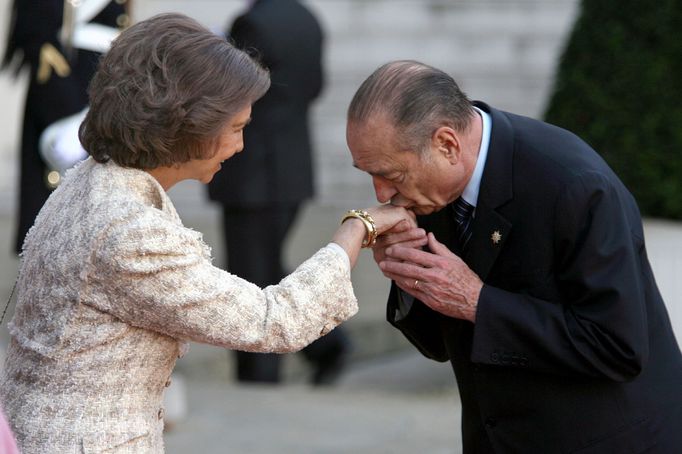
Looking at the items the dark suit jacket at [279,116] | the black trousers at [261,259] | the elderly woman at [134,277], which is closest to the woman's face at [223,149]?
the elderly woman at [134,277]

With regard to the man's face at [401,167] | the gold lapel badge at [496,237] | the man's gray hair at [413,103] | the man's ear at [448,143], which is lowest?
the gold lapel badge at [496,237]

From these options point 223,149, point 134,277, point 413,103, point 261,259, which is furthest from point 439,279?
point 261,259

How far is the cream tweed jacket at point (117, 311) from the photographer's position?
2.30 meters

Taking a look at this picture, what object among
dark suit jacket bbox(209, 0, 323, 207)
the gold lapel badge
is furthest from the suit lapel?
dark suit jacket bbox(209, 0, 323, 207)

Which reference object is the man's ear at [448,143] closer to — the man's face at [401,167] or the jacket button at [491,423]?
the man's face at [401,167]

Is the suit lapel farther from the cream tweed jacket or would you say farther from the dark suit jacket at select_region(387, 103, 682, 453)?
the cream tweed jacket

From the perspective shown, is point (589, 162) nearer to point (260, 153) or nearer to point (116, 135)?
point (116, 135)

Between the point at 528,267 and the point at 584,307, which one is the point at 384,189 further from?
the point at 584,307

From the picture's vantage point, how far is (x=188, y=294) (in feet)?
7.59

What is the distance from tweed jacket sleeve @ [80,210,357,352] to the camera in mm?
2287

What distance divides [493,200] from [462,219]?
0.13m

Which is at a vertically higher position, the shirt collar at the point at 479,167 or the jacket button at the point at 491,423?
the shirt collar at the point at 479,167

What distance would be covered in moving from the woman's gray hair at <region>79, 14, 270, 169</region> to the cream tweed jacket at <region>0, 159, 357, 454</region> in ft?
0.20

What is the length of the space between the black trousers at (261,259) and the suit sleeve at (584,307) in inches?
154
